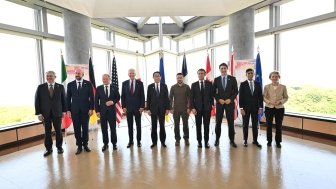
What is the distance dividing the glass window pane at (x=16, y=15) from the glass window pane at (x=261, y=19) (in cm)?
597

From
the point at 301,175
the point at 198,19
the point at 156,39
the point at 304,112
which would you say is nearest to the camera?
the point at 301,175

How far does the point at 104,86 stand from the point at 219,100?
86.4 inches

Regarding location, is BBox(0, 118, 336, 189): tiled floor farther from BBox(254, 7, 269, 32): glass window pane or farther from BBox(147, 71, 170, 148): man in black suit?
BBox(254, 7, 269, 32): glass window pane

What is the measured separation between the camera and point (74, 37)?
18.1ft

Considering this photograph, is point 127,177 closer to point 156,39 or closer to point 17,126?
point 17,126

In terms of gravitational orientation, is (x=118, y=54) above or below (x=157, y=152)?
above

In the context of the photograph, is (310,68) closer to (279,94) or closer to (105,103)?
(279,94)

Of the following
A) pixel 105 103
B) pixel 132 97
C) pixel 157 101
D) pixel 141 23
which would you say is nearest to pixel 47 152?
pixel 105 103

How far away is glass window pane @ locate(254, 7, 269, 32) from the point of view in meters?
5.76

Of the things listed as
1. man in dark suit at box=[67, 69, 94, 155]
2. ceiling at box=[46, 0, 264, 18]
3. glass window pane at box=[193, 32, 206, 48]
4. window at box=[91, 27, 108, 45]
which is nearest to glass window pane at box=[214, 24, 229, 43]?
glass window pane at box=[193, 32, 206, 48]

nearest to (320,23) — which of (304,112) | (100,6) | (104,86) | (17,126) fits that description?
(304,112)

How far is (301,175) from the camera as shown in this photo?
2715mm

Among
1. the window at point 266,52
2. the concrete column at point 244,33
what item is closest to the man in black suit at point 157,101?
the concrete column at point 244,33

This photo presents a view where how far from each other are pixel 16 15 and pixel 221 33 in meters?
5.83
